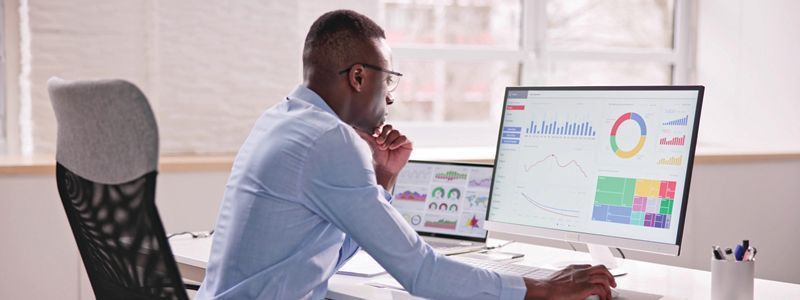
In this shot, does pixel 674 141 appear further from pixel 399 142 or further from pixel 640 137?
pixel 399 142

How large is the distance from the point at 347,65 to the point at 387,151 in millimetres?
441

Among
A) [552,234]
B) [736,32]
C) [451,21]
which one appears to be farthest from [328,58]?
[736,32]

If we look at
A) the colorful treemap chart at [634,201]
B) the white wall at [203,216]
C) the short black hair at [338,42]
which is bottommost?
the white wall at [203,216]

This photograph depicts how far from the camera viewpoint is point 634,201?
1991 mm

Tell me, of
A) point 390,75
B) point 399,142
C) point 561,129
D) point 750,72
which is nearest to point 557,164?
point 561,129

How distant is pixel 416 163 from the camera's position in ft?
8.43

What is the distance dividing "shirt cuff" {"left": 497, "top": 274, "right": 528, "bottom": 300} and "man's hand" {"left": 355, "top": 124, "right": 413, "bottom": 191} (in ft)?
2.02

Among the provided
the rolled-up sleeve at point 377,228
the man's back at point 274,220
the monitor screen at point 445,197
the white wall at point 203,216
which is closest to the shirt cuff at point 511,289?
the rolled-up sleeve at point 377,228

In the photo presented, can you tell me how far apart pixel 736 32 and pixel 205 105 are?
2.73m

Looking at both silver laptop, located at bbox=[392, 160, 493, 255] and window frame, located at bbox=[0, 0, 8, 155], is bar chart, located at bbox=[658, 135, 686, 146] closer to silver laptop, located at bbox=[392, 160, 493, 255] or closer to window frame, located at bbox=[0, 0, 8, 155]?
silver laptop, located at bbox=[392, 160, 493, 255]

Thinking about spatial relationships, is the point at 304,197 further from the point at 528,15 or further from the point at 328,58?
the point at 528,15

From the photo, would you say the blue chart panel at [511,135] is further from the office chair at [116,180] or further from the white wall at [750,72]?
the white wall at [750,72]

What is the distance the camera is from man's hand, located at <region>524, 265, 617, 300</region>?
5.48 feet

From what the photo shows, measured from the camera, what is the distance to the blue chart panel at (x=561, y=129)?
211cm
